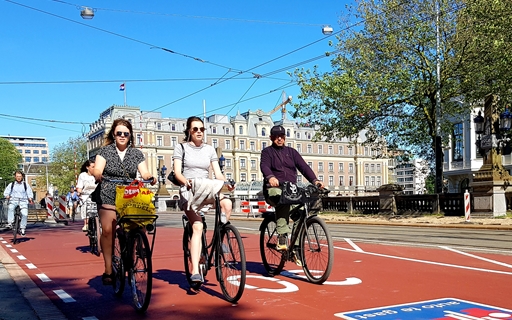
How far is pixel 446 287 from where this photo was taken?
6074 millimetres

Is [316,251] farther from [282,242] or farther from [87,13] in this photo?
[87,13]

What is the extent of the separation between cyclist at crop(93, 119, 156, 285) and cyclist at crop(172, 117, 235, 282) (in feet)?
1.29

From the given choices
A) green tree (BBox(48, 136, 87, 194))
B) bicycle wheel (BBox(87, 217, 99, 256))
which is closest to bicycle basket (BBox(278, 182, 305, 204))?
bicycle wheel (BBox(87, 217, 99, 256))

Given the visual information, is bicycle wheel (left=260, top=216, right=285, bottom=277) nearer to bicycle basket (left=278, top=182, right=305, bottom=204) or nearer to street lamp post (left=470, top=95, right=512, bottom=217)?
bicycle basket (left=278, top=182, right=305, bottom=204)

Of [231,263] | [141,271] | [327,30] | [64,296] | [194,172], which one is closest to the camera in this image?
[141,271]

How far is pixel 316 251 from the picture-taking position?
6.19 meters

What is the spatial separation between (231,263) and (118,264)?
4.78ft

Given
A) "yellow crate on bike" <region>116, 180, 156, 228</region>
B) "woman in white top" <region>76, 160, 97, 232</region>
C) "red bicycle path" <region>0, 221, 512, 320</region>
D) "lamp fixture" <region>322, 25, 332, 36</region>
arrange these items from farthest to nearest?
"lamp fixture" <region>322, 25, 332, 36</region> → "woman in white top" <region>76, 160, 97, 232</region> → "yellow crate on bike" <region>116, 180, 156, 228</region> → "red bicycle path" <region>0, 221, 512, 320</region>

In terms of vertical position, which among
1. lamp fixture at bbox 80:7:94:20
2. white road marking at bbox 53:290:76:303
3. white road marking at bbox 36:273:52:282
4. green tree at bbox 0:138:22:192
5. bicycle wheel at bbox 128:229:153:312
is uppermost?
lamp fixture at bbox 80:7:94:20

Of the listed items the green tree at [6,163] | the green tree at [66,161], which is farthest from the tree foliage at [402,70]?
the green tree at [6,163]

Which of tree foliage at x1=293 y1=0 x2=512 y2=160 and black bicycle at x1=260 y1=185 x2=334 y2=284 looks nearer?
black bicycle at x1=260 y1=185 x2=334 y2=284

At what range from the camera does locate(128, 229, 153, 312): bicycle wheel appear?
5086 millimetres

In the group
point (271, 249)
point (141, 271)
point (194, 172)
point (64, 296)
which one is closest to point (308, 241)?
point (271, 249)

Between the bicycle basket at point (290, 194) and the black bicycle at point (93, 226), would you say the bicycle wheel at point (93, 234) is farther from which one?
the bicycle basket at point (290, 194)
